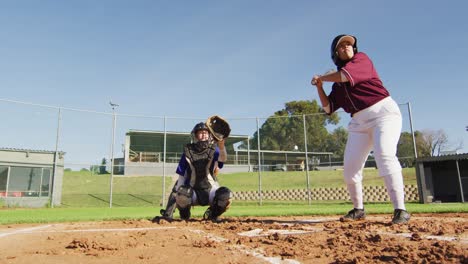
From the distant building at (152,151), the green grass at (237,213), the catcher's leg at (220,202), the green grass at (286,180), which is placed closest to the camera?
the catcher's leg at (220,202)

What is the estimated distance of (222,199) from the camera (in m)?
4.92

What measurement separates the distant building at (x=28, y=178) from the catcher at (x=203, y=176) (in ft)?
39.2

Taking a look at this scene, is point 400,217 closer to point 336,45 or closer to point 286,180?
point 336,45

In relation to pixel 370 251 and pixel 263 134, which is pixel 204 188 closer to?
pixel 370 251

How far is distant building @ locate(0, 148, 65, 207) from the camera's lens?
15.4 meters

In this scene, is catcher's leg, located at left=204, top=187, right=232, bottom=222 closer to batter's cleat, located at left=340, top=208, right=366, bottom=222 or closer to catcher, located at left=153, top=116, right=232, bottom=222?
catcher, located at left=153, top=116, right=232, bottom=222

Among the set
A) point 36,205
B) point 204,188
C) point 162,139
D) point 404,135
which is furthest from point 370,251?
point 36,205

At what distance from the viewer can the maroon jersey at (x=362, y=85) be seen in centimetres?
377

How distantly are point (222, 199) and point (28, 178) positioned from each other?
15.5 m

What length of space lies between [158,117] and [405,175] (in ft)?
51.3

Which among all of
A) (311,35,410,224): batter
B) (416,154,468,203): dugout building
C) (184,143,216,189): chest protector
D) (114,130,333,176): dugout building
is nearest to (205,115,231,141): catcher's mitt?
(184,143,216,189): chest protector

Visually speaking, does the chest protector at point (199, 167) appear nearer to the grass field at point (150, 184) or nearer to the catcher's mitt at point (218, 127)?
the catcher's mitt at point (218, 127)

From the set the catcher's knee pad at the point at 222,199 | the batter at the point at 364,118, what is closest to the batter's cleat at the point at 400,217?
the batter at the point at 364,118

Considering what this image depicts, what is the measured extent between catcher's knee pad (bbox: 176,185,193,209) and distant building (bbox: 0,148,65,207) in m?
12.1
